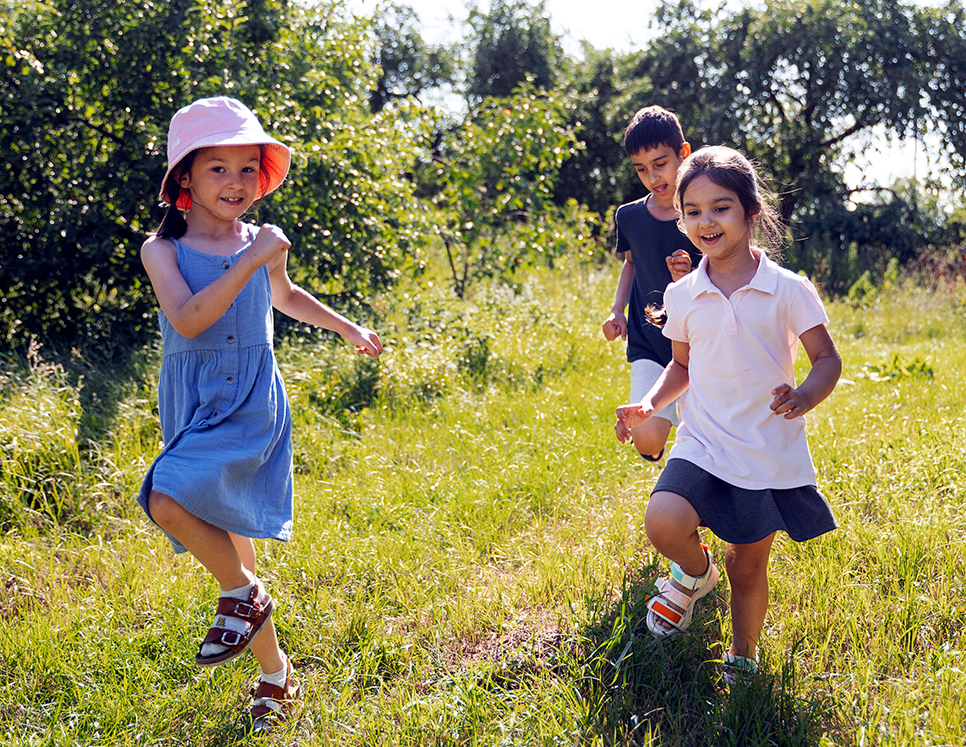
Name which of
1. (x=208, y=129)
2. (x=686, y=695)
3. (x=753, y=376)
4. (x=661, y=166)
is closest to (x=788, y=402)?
(x=753, y=376)

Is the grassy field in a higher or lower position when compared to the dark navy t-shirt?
lower

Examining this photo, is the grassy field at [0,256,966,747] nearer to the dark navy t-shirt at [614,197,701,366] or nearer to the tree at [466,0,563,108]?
the dark navy t-shirt at [614,197,701,366]

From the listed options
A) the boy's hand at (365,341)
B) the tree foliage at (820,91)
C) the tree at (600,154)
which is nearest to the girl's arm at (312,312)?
the boy's hand at (365,341)

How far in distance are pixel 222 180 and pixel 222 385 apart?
64 centimetres

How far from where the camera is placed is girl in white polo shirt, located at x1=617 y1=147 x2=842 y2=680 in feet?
7.33

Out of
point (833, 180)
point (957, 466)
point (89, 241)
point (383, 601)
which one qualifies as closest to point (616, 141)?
point (833, 180)

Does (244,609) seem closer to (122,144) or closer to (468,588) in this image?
(468,588)

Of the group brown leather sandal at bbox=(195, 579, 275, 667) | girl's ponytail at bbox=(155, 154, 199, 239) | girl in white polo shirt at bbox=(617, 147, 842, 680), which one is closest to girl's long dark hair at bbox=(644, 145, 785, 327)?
girl in white polo shirt at bbox=(617, 147, 842, 680)

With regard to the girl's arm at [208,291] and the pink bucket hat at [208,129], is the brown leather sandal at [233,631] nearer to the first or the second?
the girl's arm at [208,291]

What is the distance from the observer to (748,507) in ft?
7.38

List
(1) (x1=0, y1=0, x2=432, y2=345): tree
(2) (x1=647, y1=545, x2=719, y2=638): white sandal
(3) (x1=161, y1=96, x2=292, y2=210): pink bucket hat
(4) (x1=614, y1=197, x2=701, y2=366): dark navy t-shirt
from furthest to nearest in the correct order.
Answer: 1. (1) (x1=0, y1=0, x2=432, y2=345): tree
2. (4) (x1=614, y1=197, x2=701, y2=366): dark navy t-shirt
3. (2) (x1=647, y1=545, x2=719, y2=638): white sandal
4. (3) (x1=161, y1=96, x2=292, y2=210): pink bucket hat

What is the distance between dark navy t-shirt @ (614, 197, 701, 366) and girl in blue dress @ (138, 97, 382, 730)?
1.53 metres

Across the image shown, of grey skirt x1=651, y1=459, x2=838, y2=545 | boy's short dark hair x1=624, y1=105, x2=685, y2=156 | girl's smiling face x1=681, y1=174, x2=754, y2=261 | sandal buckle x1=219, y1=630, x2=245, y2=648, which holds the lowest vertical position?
sandal buckle x1=219, y1=630, x2=245, y2=648

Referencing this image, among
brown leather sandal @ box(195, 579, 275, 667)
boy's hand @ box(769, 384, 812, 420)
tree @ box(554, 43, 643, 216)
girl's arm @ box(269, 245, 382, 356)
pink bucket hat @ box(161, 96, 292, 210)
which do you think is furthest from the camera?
tree @ box(554, 43, 643, 216)
